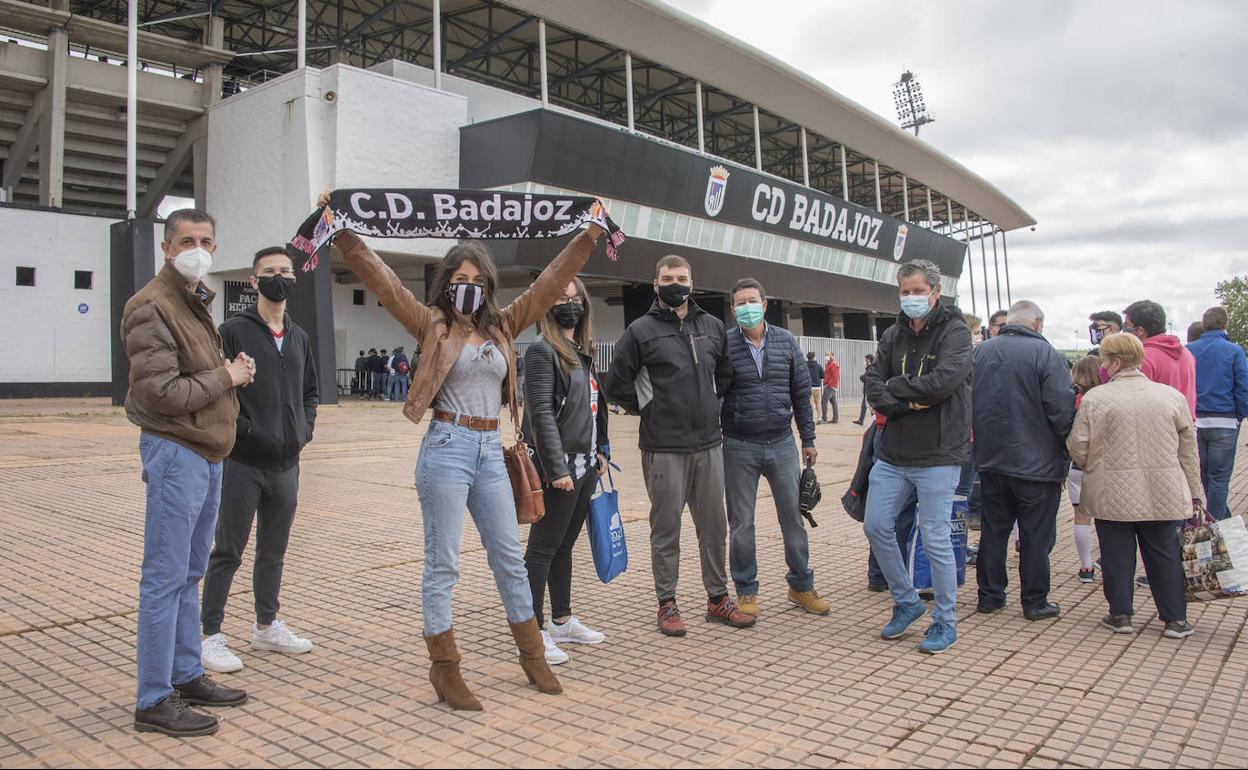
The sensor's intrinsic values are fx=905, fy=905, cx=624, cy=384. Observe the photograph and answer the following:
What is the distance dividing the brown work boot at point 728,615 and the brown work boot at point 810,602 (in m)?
0.42

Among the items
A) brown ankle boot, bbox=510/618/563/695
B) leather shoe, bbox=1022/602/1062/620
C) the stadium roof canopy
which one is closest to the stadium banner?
the stadium roof canopy

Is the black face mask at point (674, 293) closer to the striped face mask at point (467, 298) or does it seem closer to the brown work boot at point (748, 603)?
the striped face mask at point (467, 298)

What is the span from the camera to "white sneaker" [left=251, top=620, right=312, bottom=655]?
4422mm

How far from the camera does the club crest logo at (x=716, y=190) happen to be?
32438mm

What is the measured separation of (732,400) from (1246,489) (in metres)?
8.91

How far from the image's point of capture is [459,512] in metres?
3.78

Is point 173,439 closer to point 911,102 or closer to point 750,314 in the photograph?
point 750,314

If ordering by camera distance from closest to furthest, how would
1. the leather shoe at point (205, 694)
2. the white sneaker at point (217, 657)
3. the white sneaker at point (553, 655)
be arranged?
the leather shoe at point (205, 694) < the white sneaker at point (217, 657) < the white sneaker at point (553, 655)

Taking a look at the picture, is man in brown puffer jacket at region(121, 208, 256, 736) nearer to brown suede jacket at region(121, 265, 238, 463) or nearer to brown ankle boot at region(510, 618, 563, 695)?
brown suede jacket at region(121, 265, 238, 463)

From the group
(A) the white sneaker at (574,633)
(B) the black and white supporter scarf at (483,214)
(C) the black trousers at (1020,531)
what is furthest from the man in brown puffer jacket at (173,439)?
(C) the black trousers at (1020,531)

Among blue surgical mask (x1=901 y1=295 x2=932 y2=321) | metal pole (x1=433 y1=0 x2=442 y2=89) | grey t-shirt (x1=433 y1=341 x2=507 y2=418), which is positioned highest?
metal pole (x1=433 y1=0 x2=442 y2=89)

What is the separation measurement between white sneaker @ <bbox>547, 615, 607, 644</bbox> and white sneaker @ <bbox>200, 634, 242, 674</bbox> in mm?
1525

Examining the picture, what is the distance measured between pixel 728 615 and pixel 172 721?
109 inches

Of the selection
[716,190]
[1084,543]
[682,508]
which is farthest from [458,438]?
[716,190]
